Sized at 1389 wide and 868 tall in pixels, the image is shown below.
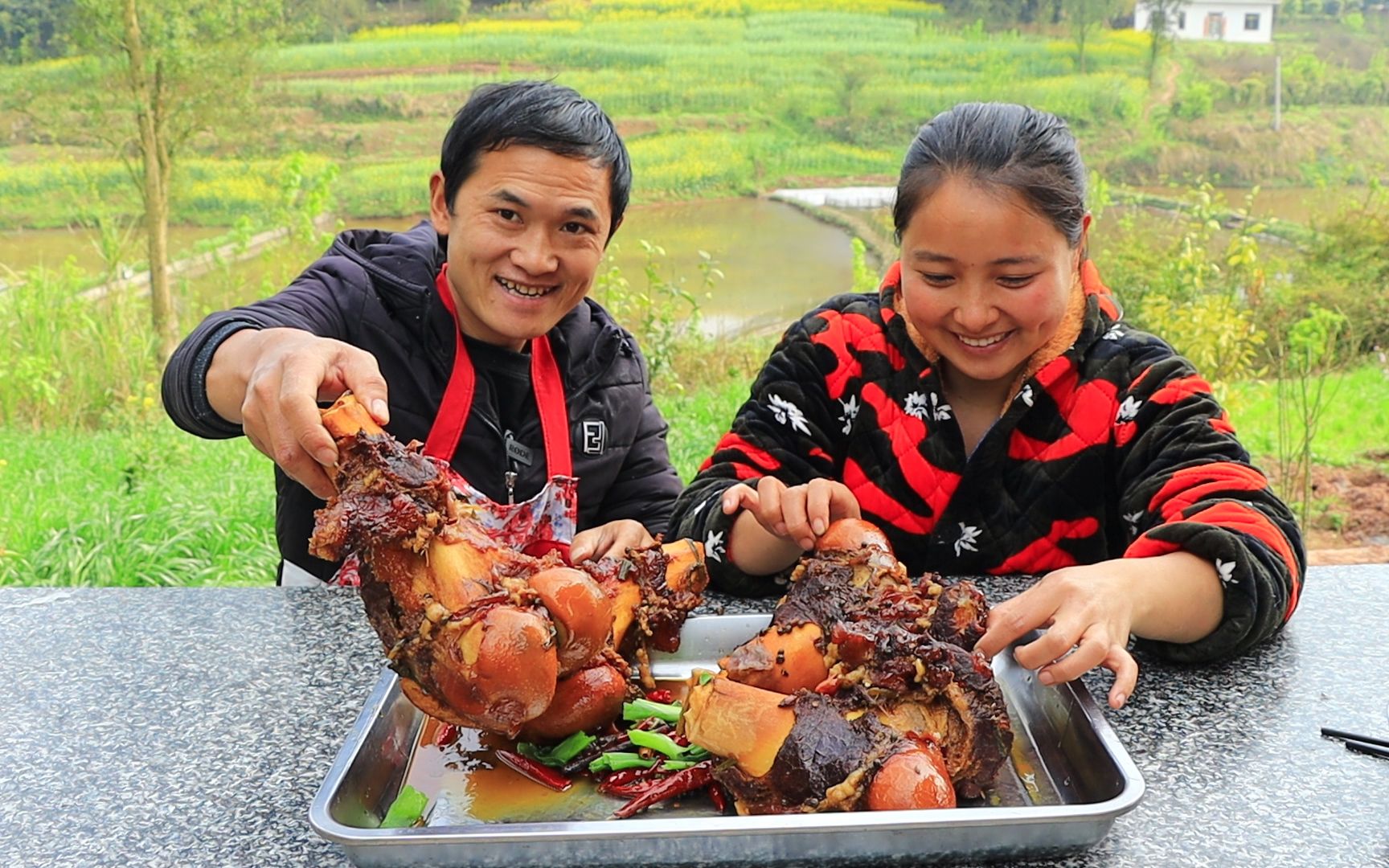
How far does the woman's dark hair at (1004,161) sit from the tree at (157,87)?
16.7ft

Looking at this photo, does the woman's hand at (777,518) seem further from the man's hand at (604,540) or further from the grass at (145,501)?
the grass at (145,501)

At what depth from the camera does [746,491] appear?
1712mm

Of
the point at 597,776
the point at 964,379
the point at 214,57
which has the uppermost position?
the point at 214,57

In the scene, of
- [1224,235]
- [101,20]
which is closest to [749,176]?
[1224,235]

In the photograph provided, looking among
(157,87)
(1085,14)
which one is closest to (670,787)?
(157,87)

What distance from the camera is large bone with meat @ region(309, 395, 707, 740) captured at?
3.73 feet

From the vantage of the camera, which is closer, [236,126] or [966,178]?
[966,178]

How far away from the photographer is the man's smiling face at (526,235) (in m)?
1.95

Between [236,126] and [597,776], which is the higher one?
[236,126]

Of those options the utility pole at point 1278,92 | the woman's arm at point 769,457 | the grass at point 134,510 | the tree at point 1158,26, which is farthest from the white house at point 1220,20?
the grass at point 134,510

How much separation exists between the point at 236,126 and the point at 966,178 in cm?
574

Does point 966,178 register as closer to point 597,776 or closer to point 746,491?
point 746,491

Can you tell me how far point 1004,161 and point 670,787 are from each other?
1110 millimetres

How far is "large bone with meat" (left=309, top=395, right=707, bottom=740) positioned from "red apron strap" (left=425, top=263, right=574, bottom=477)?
0.81m
